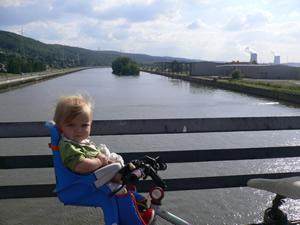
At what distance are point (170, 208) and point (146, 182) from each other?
365cm

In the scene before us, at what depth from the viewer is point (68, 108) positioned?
2.18 meters

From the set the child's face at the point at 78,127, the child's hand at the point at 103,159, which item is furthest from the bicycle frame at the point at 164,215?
the child's face at the point at 78,127

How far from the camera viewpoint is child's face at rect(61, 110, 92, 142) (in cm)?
217

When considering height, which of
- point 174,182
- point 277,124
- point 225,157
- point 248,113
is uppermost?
point 277,124

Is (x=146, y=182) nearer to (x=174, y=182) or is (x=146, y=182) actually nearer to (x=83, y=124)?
(x=174, y=182)

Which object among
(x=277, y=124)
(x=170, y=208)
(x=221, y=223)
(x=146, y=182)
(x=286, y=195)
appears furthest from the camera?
(x=170, y=208)

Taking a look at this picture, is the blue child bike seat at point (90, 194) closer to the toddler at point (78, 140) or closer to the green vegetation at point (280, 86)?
the toddler at point (78, 140)

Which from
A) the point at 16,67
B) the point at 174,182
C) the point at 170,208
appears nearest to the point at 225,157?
the point at 174,182

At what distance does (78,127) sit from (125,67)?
112358 millimetres

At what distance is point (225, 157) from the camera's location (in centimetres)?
326

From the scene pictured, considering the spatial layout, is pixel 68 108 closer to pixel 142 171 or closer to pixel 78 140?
pixel 78 140

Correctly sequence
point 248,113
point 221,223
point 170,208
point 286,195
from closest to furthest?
point 286,195
point 221,223
point 170,208
point 248,113

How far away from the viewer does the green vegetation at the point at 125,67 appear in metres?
112

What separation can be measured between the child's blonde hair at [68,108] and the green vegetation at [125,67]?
11050 cm
